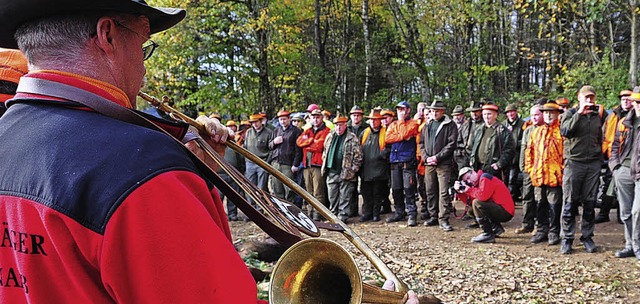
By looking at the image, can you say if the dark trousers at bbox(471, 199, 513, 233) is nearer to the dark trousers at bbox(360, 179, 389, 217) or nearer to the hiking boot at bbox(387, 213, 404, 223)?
the hiking boot at bbox(387, 213, 404, 223)

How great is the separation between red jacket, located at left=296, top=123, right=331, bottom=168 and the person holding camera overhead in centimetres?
474

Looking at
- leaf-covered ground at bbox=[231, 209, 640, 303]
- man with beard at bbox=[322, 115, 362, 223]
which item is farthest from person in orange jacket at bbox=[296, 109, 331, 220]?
leaf-covered ground at bbox=[231, 209, 640, 303]

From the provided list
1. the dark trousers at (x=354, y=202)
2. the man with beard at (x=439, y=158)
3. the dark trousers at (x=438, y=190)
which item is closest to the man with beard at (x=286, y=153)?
the dark trousers at (x=354, y=202)

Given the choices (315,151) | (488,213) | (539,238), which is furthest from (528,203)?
(315,151)

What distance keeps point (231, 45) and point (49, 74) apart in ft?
50.3

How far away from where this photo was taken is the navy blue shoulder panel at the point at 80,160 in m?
1.08

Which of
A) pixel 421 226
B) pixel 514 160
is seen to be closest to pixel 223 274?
pixel 421 226

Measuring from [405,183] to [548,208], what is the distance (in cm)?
257

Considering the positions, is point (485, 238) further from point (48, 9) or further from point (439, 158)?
point (48, 9)

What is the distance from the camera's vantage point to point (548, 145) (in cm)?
740

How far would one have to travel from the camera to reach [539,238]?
7.61 m

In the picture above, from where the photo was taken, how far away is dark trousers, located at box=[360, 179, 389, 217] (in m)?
10.1

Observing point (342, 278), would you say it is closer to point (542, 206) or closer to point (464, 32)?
point (542, 206)

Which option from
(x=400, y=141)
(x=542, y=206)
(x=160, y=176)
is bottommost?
(x=542, y=206)
